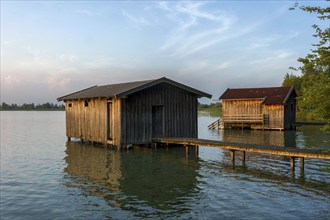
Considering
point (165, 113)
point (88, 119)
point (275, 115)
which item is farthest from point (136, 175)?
point (275, 115)

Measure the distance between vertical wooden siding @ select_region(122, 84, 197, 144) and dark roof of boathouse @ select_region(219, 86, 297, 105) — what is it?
23152 mm

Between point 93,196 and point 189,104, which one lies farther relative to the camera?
point 189,104

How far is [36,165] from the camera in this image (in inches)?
784

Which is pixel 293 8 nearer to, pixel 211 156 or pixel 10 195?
pixel 10 195

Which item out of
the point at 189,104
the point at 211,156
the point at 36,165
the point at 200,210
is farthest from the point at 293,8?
the point at 189,104

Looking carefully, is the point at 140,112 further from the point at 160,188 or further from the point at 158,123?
the point at 160,188

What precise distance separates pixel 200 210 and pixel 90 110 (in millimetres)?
18655

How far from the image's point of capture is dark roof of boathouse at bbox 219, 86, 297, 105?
155 feet

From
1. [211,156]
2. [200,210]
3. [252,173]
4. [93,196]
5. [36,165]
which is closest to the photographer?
[200,210]

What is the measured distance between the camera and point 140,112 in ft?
81.2

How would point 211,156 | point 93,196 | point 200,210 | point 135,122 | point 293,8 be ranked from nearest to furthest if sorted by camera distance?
point 293,8
point 200,210
point 93,196
point 211,156
point 135,122

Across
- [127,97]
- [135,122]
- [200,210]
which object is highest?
[127,97]

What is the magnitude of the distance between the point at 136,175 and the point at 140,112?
345 inches

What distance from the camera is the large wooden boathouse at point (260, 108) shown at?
46.8m
